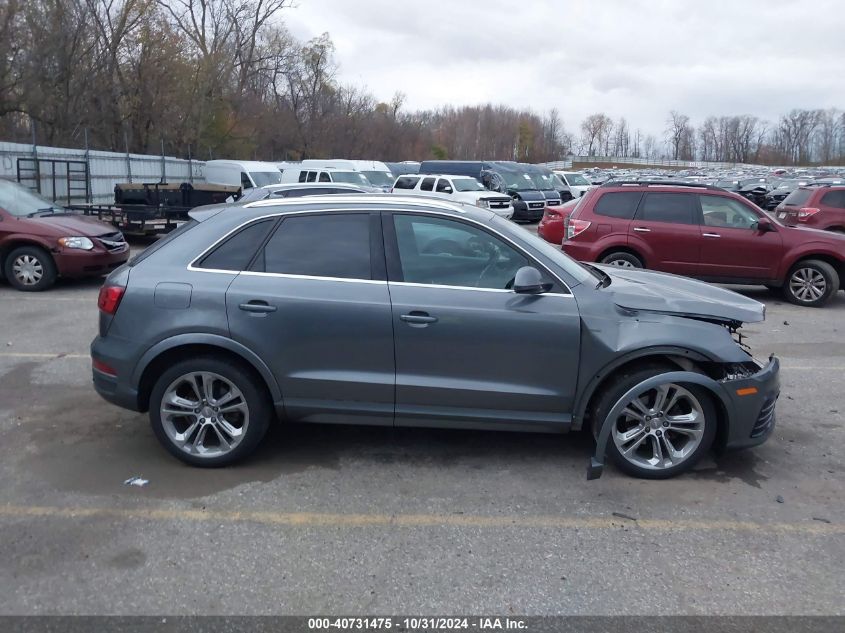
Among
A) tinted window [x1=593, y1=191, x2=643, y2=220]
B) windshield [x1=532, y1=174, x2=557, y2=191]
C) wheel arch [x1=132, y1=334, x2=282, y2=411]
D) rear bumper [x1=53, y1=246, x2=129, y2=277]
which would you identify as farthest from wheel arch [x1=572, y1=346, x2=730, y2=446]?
windshield [x1=532, y1=174, x2=557, y2=191]

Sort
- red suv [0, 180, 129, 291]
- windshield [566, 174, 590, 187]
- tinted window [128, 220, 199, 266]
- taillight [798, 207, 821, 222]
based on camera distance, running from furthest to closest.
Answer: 1. windshield [566, 174, 590, 187]
2. taillight [798, 207, 821, 222]
3. red suv [0, 180, 129, 291]
4. tinted window [128, 220, 199, 266]

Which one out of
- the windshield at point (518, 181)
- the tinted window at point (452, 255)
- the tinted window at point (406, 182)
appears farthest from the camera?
the windshield at point (518, 181)

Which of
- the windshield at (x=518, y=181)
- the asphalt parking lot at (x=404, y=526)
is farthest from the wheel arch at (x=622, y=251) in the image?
the windshield at (x=518, y=181)

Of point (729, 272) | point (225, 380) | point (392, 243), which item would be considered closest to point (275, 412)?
point (225, 380)

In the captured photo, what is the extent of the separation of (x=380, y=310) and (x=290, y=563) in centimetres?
160

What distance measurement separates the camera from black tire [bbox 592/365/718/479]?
14.9 feet

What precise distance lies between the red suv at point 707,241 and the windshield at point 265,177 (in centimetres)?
1850

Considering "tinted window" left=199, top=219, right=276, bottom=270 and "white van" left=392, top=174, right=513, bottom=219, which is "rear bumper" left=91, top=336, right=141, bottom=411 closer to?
"tinted window" left=199, top=219, right=276, bottom=270

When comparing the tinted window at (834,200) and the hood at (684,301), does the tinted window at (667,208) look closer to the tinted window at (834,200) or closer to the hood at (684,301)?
the hood at (684,301)

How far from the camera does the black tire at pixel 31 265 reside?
10867 millimetres

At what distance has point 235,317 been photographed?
15.0 ft

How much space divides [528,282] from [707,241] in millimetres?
7747

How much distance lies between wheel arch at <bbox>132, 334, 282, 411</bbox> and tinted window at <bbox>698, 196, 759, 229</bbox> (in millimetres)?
8735

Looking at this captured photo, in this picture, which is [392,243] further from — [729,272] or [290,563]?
[729,272]
